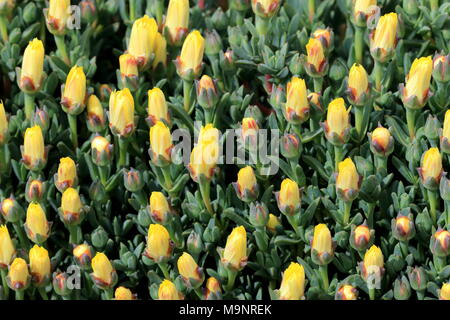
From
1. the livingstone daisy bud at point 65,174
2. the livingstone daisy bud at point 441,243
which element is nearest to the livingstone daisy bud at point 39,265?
the livingstone daisy bud at point 65,174

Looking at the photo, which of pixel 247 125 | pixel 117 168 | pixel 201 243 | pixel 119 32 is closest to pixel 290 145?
pixel 247 125

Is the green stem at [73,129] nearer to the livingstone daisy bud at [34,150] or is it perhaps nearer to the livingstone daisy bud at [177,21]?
the livingstone daisy bud at [34,150]

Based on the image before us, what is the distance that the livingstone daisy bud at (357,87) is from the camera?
6.24 ft

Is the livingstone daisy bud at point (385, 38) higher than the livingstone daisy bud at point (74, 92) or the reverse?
higher

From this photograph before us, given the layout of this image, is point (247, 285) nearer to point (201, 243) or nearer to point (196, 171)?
point (201, 243)

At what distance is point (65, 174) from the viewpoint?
1.93 meters

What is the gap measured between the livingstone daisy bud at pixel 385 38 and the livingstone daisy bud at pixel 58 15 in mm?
693

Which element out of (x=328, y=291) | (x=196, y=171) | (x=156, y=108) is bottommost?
(x=328, y=291)

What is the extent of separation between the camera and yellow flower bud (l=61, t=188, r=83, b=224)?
190cm

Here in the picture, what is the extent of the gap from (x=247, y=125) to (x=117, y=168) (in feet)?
1.07

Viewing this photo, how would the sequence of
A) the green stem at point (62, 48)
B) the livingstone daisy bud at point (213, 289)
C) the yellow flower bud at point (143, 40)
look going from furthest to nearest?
the green stem at point (62, 48)
the yellow flower bud at point (143, 40)
the livingstone daisy bud at point (213, 289)

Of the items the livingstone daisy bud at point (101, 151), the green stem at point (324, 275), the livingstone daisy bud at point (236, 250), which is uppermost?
the livingstone daisy bud at point (101, 151)

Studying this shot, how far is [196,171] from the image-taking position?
188 centimetres

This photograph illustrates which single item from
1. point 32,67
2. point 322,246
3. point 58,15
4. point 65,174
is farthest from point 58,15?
point 322,246
